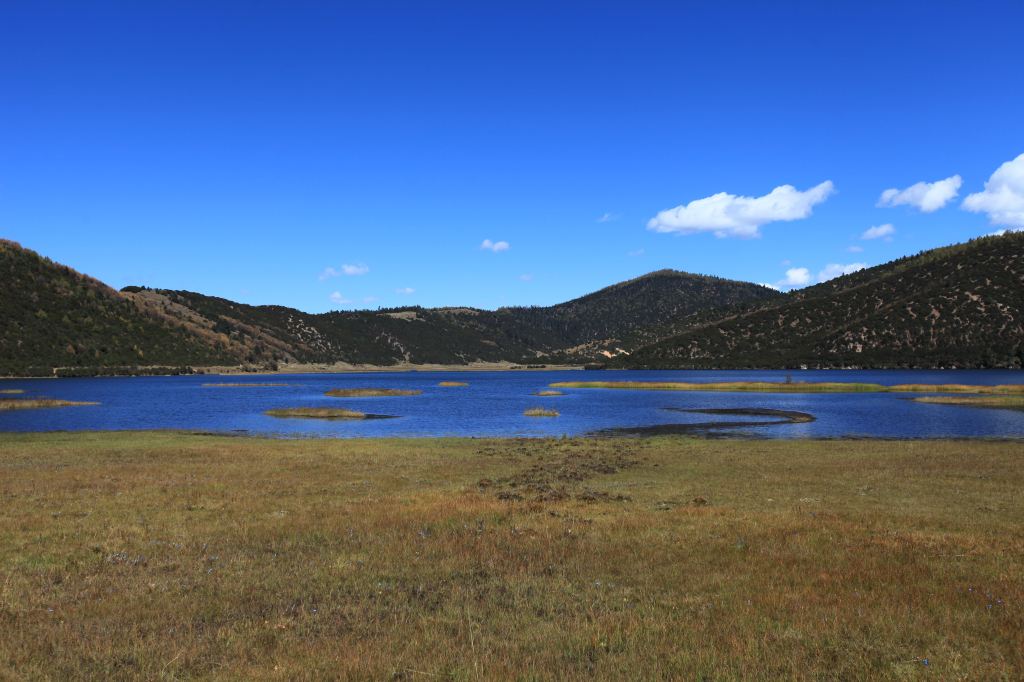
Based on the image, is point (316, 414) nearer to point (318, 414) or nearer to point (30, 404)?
point (318, 414)

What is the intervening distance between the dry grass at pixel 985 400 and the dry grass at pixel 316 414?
75.2 metres

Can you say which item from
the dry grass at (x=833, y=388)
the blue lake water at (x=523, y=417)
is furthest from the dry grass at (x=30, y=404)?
the dry grass at (x=833, y=388)

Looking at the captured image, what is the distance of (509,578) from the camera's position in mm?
13367

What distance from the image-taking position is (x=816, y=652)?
953cm

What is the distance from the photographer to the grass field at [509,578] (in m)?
9.36

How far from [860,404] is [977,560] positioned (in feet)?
274

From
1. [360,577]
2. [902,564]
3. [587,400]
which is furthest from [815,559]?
[587,400]

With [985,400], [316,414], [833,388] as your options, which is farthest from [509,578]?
[833,388]

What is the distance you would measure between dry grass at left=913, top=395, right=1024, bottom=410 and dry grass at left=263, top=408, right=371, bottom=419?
75195 mm

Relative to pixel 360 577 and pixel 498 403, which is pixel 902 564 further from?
pixel 498 403

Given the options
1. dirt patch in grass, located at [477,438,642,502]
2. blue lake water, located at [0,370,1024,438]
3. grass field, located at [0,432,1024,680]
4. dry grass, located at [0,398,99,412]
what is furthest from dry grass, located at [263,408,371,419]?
grass field, located at [0,432,1024,680]

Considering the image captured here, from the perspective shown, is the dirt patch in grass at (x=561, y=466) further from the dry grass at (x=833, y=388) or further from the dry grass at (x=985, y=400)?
the dry grass at (x=833, y=388)

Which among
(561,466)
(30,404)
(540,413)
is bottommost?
(540,413)

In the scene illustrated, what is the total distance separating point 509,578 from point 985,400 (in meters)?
99.2
